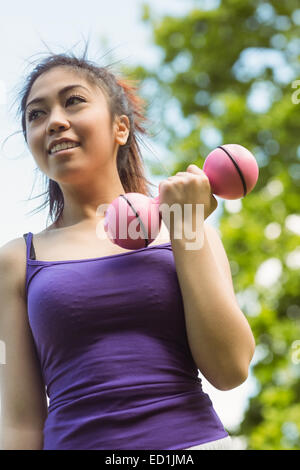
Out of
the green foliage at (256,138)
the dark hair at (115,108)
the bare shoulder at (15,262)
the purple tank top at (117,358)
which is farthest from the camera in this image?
the green foliage at (256,138)

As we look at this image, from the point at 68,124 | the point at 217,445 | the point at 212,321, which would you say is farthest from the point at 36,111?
the point at 217,445

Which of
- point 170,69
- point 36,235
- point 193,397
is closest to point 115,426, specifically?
point 193,397

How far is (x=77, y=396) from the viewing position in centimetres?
141

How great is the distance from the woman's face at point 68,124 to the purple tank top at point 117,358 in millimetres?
281

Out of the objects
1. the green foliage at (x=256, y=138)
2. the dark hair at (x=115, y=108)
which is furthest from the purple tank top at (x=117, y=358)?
the green foliage at (x=256, y=138)

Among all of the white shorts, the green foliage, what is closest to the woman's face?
the white shorts

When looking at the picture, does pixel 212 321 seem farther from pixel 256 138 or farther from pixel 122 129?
pixel 256 138

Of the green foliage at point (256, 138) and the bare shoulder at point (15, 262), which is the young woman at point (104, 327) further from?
the green foliage at point (256, 138)

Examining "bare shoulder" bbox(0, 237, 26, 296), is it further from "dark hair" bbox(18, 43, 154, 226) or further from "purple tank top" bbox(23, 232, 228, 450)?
"dark hair" bbox(18, 43, 154, 226)

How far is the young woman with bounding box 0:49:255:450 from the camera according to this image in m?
1.38

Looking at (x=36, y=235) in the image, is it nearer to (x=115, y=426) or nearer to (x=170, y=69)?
(x=115, y=426)

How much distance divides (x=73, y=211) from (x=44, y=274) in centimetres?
30

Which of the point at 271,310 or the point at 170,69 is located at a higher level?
the point at 170,69

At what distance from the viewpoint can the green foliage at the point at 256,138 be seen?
6156 millimetres
